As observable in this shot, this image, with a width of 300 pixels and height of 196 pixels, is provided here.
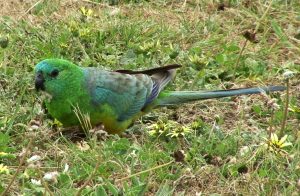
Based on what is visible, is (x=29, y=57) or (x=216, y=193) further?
(x=29, y=57)

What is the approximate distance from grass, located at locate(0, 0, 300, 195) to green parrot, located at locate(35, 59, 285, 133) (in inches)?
4.3

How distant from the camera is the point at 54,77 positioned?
4477 mm

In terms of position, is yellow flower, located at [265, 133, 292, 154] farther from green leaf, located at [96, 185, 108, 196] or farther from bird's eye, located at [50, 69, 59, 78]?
bird's eye, located at [50, 69, 59, 78]

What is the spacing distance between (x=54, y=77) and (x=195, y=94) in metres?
0.96

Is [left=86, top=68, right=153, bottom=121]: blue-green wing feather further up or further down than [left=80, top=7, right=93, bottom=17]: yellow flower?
further down

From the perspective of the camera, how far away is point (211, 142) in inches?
178

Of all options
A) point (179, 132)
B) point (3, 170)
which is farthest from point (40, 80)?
point (179, 132)

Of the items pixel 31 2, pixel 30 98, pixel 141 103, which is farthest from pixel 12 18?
pixel 141 103

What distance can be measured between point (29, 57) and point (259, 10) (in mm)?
1996

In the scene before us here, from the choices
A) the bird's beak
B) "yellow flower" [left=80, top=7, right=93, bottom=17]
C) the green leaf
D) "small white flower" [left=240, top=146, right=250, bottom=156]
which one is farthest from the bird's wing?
"yellow flower" [left=80, top=7, right=93, bottom=17]

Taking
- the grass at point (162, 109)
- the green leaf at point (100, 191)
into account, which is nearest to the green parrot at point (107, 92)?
the grass at point (162, 109)

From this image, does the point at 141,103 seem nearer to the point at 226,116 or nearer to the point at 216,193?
the point at 226,116

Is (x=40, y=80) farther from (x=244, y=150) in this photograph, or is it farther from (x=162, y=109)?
(x=244, y=150)

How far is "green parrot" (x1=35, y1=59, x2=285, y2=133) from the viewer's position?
445cm
